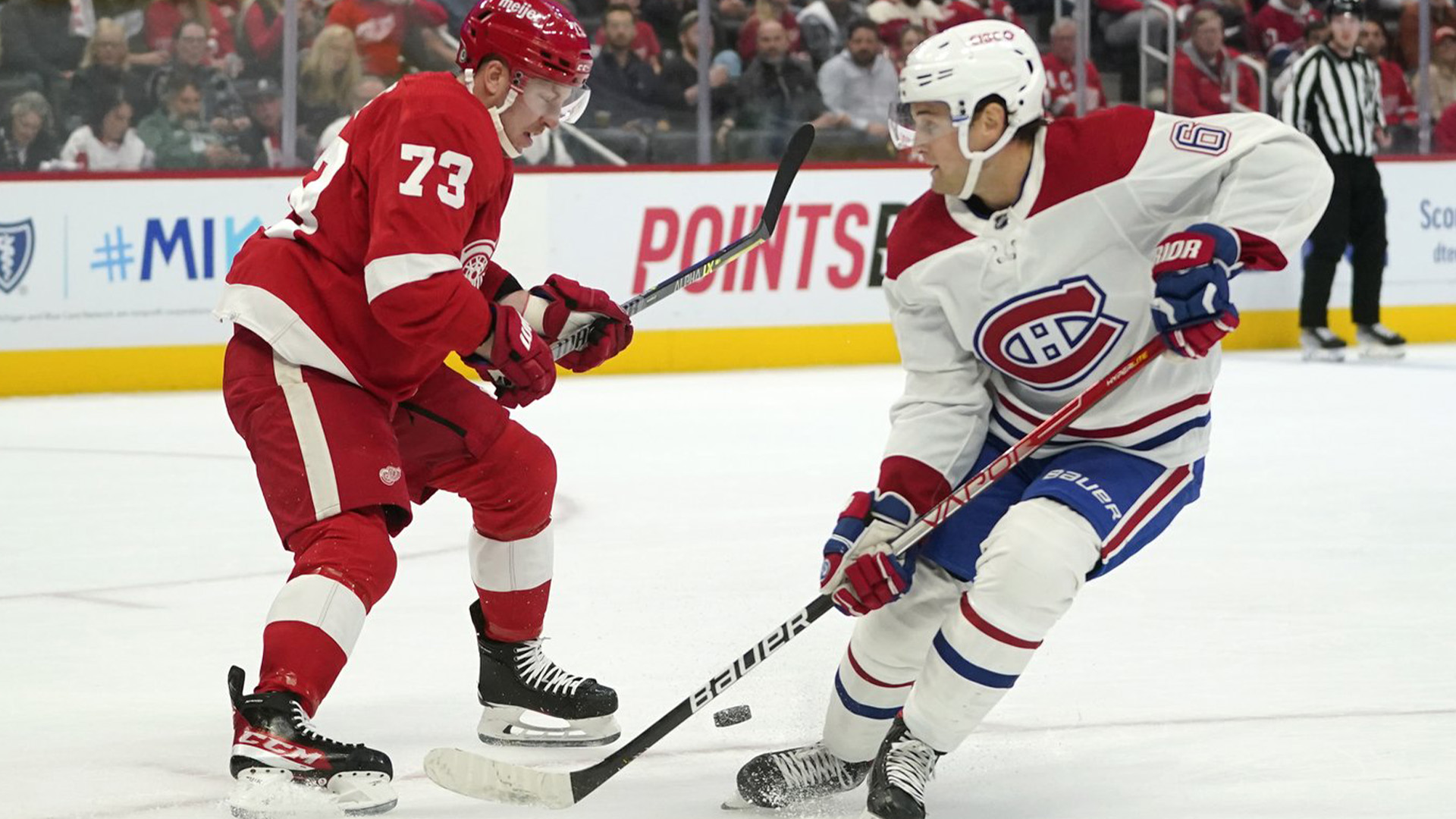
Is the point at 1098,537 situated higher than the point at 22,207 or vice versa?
the point at 1098,537

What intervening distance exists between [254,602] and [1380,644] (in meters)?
1.99

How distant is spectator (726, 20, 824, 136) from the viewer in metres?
8.33

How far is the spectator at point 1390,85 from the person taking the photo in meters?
9.22

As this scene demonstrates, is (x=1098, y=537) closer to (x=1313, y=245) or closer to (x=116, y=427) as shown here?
(x=116, y=427)

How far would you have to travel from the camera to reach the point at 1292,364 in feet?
26.4

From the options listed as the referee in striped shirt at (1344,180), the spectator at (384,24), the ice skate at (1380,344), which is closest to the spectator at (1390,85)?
the referee in striped shirt at (1344,180)

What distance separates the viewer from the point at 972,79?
238 cm

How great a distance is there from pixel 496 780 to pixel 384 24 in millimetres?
5659

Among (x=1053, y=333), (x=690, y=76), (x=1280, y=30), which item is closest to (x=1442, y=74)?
(x=1280, y=30)

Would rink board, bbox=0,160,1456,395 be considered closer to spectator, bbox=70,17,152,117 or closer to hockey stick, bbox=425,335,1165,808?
spectator, bbox=70,17,152,117

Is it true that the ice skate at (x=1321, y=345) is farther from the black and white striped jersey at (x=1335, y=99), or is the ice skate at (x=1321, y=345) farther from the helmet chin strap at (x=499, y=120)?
the helmet chin strap at (x=499, y=120)

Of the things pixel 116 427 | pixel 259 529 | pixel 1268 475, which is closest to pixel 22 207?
pixel 116 427

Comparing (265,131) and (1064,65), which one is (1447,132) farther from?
(265,131)

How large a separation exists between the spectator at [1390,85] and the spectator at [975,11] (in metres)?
1.73
